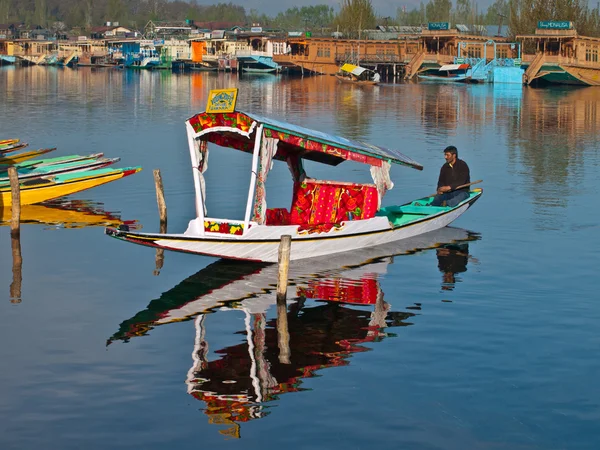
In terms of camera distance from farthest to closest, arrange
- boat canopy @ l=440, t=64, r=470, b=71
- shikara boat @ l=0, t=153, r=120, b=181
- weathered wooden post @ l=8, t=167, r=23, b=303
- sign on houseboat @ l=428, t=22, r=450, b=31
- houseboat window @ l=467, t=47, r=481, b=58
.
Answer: houseboat window @ l=467, t=47, r=481, b=58 < sign on houseboat @ l=428, t=22, r=450, b=31 < boat canopy @ l=440, t=64, r=470, b=71 < shikara boat @ l=0, t=153, r=120, b=181 < weathered wooden post @ l=8, t=167, r=23, b=303

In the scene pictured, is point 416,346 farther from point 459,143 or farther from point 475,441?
point 459,143

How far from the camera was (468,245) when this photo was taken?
86.6ft

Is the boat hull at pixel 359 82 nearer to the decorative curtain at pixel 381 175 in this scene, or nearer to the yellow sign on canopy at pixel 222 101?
the decorative curtain at pixel 381 175

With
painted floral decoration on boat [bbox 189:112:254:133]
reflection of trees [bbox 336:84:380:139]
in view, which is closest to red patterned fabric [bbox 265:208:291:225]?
painted floral decoration on boat [bbox 189:112:254:133]

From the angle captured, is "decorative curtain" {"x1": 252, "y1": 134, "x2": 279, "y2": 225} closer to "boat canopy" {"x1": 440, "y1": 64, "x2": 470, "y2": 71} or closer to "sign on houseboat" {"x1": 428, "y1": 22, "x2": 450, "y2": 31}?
"boat canopy" {"x1": 440, "y1": 64, "x2": 470, "y2": 71}

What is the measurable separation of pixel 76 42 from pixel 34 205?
15385 cm

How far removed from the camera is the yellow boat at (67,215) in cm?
2873

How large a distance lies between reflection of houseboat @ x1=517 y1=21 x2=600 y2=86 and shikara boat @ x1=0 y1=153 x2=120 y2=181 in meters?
76.6

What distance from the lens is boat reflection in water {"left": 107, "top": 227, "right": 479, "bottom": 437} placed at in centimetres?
1564

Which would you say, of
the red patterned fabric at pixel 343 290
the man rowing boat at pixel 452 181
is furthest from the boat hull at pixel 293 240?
the red patterned fabric at pixel 343 290

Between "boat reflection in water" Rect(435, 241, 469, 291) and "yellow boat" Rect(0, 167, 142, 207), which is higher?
"yellow boat" Rect(0, 167, 142, 207)

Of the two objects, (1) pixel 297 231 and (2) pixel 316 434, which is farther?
(1) pixel 297 231

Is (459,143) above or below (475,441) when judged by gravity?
above

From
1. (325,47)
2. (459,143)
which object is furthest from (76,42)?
(459,143)
